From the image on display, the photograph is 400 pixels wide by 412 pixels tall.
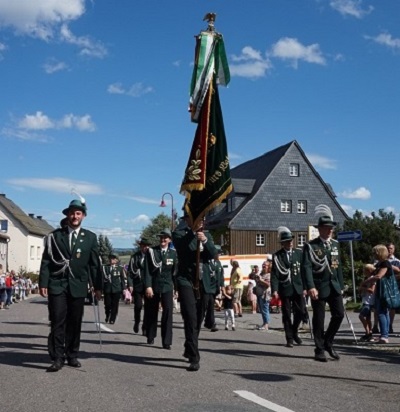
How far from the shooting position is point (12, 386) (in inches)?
283

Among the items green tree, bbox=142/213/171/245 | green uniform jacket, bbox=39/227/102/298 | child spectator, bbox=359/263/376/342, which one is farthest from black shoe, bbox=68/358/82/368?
green tree, bbox=142/213/171/245

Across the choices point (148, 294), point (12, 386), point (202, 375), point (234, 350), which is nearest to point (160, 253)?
point (148, 294)

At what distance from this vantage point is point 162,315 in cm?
1133

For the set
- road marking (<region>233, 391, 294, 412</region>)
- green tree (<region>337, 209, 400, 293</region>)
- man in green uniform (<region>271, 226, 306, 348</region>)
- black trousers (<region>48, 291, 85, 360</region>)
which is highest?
green tree (<region>337, 209, 400, 293</region>)

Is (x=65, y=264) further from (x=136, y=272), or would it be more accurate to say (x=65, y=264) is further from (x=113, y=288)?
(x=113, y=288)

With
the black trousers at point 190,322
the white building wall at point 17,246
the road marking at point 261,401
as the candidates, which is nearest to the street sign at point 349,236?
the black trousers at point 190,322

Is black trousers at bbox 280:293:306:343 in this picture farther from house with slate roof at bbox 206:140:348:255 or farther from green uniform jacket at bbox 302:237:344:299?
house with slate roof at bbox 206:140:348:255

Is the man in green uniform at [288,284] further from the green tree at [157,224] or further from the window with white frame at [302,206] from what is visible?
the green tree at [157,224]

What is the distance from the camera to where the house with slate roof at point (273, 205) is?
58.2 meters

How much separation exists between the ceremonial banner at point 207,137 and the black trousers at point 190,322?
0.97 m

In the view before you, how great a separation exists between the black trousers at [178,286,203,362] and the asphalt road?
0.87 ft

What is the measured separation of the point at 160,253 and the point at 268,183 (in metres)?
47.8

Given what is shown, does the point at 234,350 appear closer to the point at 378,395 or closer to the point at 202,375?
the point at 202,375

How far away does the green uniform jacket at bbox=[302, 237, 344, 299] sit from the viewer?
958cm
